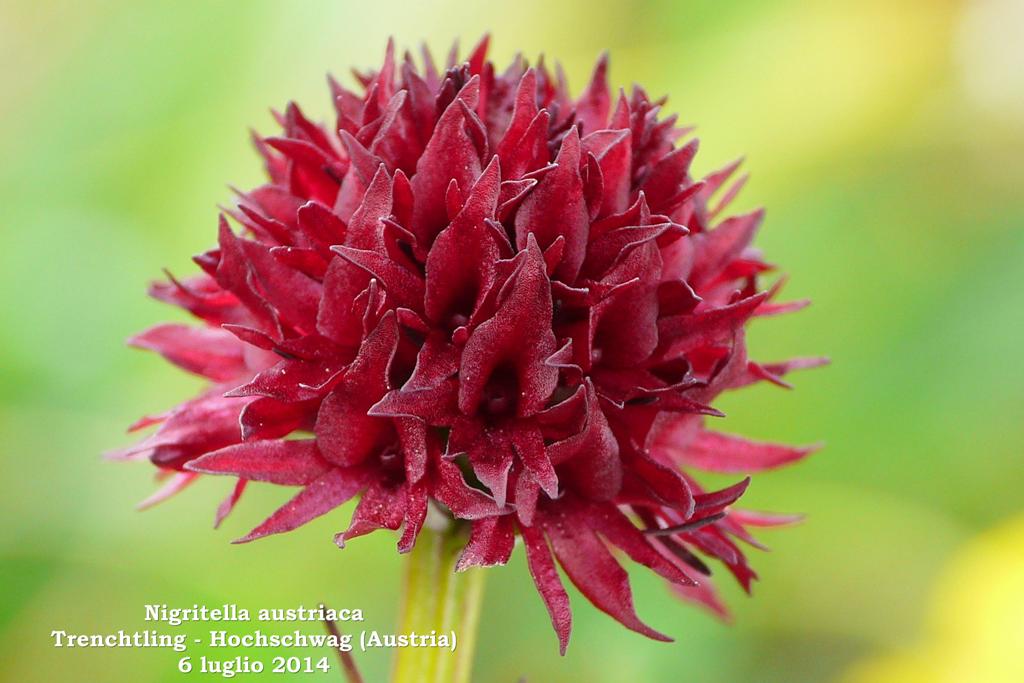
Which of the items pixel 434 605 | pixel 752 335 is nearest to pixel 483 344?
pixel 434 605

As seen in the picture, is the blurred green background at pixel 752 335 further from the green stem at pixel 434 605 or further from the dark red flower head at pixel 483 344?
the dark red flower head at pixel 483 344

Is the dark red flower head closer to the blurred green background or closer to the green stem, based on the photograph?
the green stem

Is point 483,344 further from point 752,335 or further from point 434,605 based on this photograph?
point 752,335

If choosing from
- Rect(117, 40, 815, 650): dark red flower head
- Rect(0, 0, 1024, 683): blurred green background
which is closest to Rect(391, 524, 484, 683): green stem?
Rect(117, 40, 815, 650): dark red flower head

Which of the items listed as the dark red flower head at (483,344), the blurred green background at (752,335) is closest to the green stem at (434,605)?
the dark red flower head at (483,344)

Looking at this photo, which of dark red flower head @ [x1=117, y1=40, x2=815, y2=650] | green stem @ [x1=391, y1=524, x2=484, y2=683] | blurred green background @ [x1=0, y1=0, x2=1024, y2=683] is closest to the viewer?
dark red flower head @ [x1=117, y1=40, x2=815, y2=650]

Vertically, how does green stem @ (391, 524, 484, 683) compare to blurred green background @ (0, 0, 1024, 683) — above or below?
below
